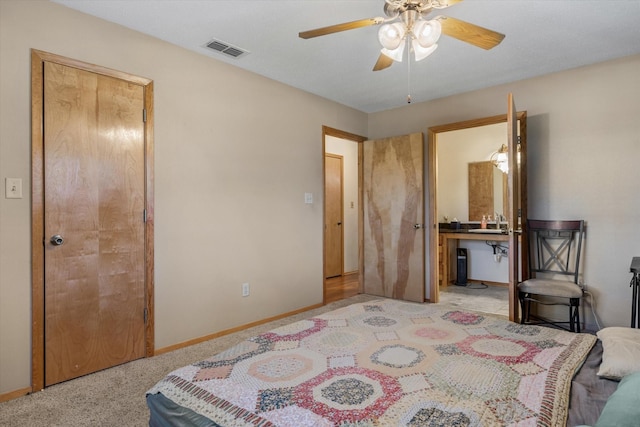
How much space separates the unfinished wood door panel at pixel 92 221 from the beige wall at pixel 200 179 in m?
0.12

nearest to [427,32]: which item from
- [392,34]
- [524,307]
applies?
[392,34]

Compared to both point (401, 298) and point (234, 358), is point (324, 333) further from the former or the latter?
point (401, 298)

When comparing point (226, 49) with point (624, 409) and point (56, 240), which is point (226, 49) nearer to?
point (56, 240)

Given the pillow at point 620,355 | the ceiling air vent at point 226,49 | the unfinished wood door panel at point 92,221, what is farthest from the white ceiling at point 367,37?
the pillow at point 620,355

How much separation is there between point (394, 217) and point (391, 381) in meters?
3.45

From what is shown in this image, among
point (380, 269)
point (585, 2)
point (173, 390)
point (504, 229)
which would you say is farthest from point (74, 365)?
point (504, 229)

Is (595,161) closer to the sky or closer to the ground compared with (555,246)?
closer to the sky

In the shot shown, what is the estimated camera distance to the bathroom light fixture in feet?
17.1

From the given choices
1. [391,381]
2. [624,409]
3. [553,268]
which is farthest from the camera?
[553,268]

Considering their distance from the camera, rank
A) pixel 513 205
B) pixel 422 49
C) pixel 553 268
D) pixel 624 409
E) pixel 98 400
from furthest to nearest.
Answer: pixel 553 268
pixel 513 205
pixel 98 400
pixel 422 49
pixel 624 409

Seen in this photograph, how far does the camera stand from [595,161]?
330 cm

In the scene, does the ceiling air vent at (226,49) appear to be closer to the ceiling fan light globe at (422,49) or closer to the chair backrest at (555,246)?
the ceiling fan light globe at (422,49)

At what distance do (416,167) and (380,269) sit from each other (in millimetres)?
1396

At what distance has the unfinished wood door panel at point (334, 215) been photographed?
5.99 meters
